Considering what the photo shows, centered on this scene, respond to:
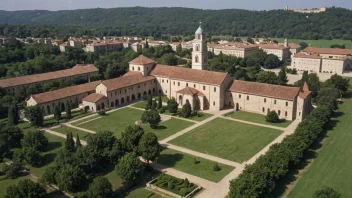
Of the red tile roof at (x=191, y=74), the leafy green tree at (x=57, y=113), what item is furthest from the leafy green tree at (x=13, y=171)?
the red tile roof at (x=191, y=74)

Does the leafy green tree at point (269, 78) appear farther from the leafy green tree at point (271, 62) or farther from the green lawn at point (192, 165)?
the green lawn at point (192, 165)

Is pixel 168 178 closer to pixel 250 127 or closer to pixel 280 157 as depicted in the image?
pixel 280 157

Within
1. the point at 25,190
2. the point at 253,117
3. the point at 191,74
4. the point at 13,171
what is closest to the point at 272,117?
the point at 253,117

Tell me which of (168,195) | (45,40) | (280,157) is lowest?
(168,195)

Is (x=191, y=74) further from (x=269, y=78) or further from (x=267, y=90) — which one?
(x=269, y=78)

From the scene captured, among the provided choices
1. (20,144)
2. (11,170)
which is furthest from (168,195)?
(20,144)

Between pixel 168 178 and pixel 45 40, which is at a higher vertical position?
pixel 45 40
